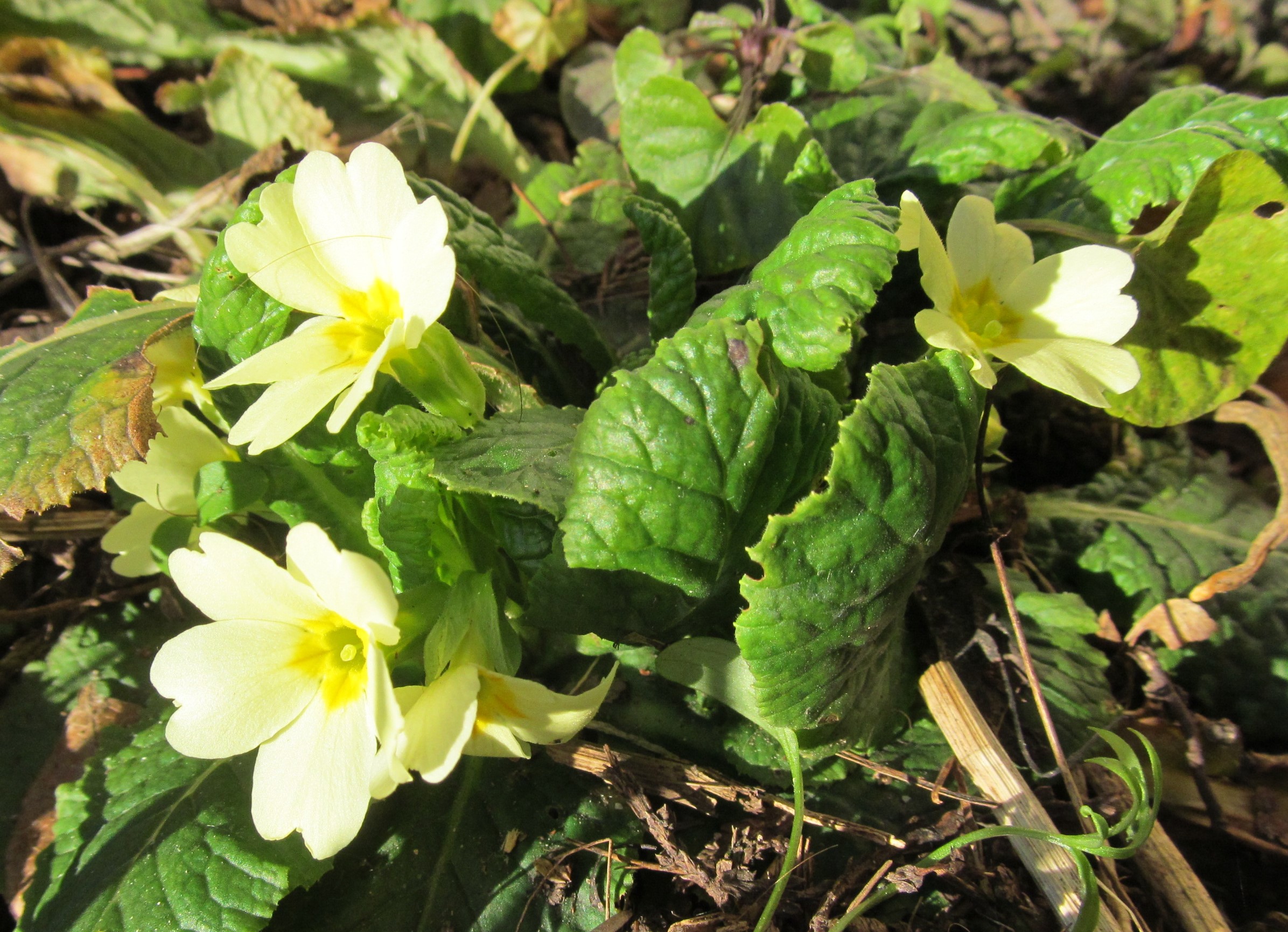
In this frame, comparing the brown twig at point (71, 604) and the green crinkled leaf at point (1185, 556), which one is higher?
the green crinkled leaf at point (1185, 556)

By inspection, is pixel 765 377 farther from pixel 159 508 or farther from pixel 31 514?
pixel 31 514

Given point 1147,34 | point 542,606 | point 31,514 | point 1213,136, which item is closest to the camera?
point 542,606

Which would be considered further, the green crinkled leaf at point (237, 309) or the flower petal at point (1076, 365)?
the green crinkled leaf at point (237, 309)

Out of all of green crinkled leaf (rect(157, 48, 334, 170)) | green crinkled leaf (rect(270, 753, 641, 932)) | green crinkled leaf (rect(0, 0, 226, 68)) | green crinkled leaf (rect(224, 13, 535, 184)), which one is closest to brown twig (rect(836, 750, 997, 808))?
green crinkled leaf (rect(270, 753, 641, 932))

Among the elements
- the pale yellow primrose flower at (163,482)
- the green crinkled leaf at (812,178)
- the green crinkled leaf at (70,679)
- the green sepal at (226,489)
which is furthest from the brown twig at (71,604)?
the green crinkled leaf at (812,178)

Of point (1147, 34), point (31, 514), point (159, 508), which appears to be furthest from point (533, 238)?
point (1147, 34)

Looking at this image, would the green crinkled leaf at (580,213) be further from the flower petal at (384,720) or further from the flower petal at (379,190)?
the flower petal at (384,720)

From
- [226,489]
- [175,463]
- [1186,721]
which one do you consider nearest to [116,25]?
[175,463]
